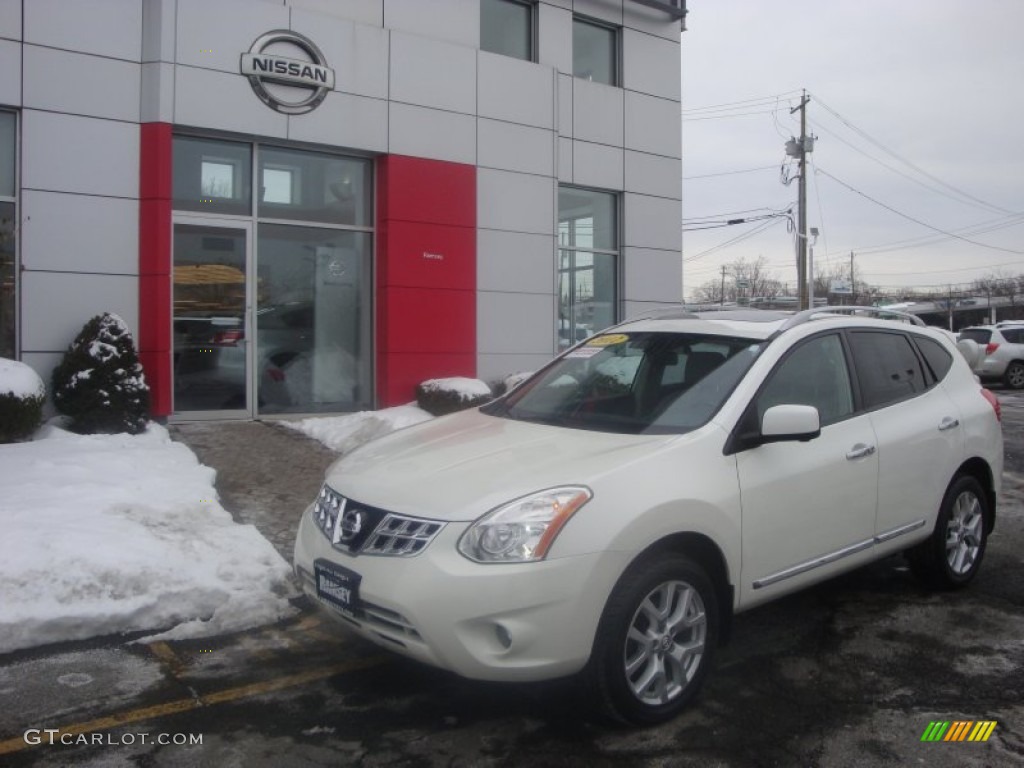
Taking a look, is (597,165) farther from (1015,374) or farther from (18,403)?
(1015,374)

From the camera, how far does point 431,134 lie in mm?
11867

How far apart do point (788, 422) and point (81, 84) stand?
9.04 metres

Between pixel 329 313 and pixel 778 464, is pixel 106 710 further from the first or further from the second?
pixel 329 313

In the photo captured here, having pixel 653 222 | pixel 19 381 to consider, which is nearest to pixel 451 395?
pixel 19 381

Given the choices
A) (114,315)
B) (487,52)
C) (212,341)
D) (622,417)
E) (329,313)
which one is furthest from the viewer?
(487,52)

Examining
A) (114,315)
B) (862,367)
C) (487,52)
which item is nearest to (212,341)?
(114,315)

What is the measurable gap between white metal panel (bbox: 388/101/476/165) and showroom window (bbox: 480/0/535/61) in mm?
1530

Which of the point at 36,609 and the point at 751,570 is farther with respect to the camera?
the point at 36,609

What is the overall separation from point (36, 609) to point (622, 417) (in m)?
3.28

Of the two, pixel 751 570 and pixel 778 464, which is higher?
pixel 778 464

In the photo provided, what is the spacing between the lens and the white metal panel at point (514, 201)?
489 inches

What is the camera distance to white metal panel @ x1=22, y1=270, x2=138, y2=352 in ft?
31.1

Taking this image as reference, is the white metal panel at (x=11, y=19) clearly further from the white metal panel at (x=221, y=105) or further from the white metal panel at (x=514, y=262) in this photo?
the white metal panel at (x=514, y=262)

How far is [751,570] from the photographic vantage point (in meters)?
3.99
